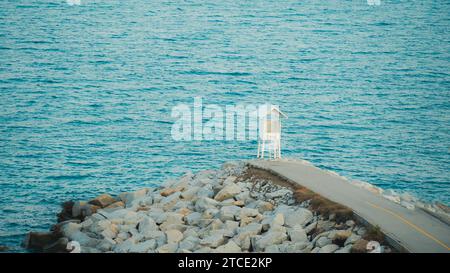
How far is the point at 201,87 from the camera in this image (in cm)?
8194

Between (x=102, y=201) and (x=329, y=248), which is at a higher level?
(x=329, y=248)

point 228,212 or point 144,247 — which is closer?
point 144,247

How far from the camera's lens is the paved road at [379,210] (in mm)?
28453

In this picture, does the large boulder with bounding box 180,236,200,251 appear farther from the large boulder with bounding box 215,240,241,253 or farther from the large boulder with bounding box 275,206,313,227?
the large boulder with bounding box 275,206,313,227

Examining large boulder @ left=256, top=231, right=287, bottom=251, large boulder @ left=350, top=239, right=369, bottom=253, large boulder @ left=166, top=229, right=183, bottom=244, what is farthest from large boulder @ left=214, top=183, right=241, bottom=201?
large boulder @ left=350, top=239, right=369, bottom=253

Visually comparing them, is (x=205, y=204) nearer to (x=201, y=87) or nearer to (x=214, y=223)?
(x=214, y=223)

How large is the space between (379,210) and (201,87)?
51.0 meters

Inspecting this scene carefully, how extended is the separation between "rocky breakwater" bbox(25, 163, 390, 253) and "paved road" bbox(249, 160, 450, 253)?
82cm

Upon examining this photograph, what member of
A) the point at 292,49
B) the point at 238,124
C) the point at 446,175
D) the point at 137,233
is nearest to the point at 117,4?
the point at 292,49

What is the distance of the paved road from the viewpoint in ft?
93.4

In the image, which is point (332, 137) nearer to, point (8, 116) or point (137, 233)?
point (8, 116)

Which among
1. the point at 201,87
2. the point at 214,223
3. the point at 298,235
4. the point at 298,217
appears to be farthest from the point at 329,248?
the point at 201,87

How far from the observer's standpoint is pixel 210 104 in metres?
75.4
